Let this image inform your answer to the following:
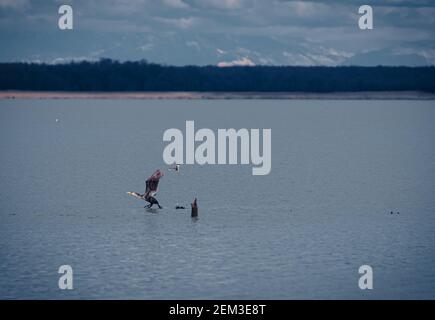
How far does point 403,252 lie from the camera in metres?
35.8

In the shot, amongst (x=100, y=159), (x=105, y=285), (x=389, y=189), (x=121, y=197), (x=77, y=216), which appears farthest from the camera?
(x=100, y=159)

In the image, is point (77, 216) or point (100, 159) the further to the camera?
point (100, 159)

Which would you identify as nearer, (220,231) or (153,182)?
(220,231)

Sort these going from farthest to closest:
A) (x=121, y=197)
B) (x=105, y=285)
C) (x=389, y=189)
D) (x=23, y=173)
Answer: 1. (x=23, y=173)
2. (x=389, y=189)
3. (x=121, y=197)
4. (x=105, y=285)

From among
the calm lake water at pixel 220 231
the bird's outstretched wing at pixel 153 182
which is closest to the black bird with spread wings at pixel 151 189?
the bird's outstretched wing at pixel 153 182

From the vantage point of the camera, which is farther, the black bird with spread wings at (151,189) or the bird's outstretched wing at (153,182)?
the black bird with spread wings at (151,189)

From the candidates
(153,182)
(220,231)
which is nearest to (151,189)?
(153,182)

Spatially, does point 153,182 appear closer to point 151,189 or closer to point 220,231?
point 151,189

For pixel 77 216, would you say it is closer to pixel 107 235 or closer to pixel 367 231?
pixel 107 235

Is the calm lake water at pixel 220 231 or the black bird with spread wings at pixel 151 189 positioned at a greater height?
the black bird with spread wings at pixel 151 189

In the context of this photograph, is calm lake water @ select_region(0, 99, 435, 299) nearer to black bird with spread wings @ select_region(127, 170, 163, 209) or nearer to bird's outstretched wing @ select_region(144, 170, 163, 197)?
black bird with spread wings @ select_region(127, 170, 163, 209)

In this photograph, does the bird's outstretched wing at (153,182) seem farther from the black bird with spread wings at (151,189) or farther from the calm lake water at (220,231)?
the calm lake water at (220,231)

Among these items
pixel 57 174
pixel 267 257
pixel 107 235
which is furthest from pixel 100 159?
pixel 267 257

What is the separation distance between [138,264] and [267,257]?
175 inches
